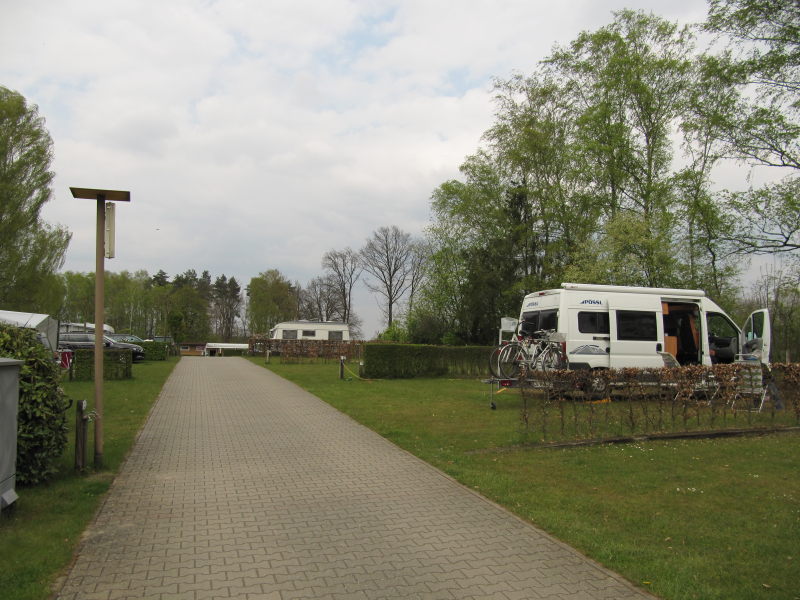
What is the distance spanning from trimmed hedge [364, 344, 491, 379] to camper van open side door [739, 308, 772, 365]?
31.5 feet

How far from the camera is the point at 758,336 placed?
46.1 feet

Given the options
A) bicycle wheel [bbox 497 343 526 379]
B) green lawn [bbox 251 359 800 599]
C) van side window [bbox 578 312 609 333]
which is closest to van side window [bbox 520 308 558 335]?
van side window [bbox 578 312 609 333]

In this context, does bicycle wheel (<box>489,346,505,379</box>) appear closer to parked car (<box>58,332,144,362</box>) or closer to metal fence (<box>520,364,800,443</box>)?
metal fence (<box>520,364,800,443</box>)

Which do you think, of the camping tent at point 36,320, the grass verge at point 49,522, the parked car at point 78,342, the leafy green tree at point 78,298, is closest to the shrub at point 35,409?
the grass verge at point 49,522

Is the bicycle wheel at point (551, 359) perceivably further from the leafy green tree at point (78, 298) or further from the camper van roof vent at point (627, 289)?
the leafy green tree at point (78, 298)

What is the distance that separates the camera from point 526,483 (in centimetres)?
627

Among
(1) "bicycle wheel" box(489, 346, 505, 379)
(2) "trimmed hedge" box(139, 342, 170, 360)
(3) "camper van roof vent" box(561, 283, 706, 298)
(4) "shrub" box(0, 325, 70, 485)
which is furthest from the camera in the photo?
(2) "trimmed hedge" box(139, 342, 170, 360)

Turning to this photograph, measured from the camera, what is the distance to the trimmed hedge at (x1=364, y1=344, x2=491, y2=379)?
21.3 meters

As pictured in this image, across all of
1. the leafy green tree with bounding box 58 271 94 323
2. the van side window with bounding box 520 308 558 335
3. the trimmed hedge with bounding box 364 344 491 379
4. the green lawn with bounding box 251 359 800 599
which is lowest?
the green lawn with bounding box 251 359 800 599

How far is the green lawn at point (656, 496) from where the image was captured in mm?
4020

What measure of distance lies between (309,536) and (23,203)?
33.7 m

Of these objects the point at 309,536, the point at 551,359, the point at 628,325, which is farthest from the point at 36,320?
the point at 309,536

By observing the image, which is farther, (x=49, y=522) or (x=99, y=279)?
(x=99, y=279)

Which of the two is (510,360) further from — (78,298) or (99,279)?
(78,298)
